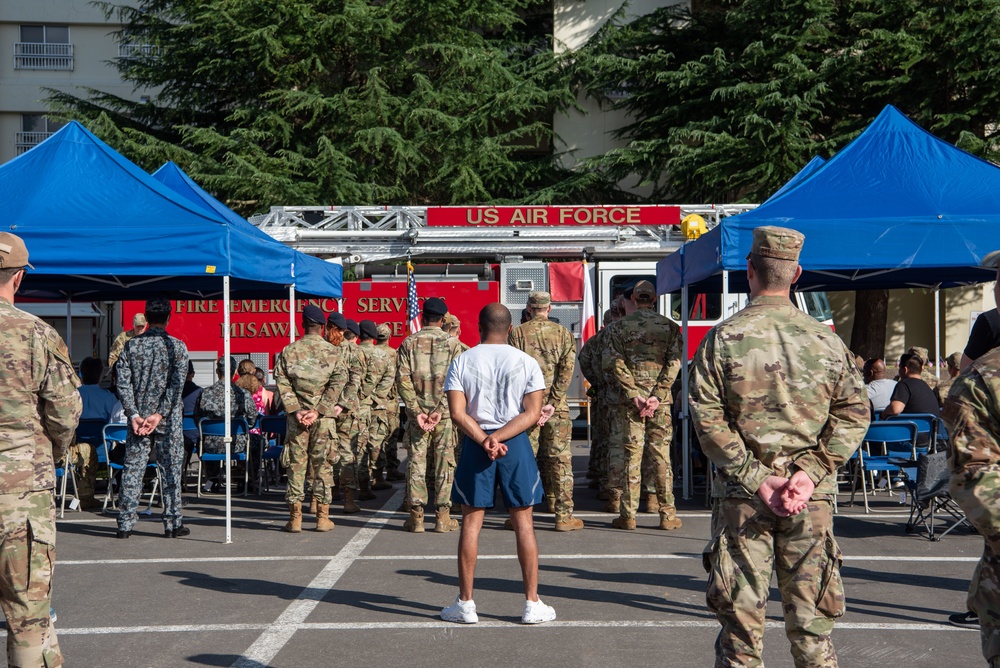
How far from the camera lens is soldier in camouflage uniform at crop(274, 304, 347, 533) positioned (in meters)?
9.12

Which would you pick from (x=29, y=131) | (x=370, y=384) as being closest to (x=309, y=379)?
(x=370, y=384)

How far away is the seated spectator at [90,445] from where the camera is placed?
10594mm

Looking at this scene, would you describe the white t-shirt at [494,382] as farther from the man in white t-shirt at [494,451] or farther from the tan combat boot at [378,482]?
the tan combat boot at [378,482]

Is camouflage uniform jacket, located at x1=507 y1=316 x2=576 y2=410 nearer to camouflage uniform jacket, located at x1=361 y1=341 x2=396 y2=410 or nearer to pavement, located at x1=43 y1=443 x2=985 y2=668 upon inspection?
pavement, located at x1=43 y1=443 x2=985 y2=668

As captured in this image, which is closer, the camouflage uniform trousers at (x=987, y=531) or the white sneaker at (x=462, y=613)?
the camouflage uniform trousers at (x=987, y=531)

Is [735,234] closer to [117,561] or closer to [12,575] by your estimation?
[117,561]

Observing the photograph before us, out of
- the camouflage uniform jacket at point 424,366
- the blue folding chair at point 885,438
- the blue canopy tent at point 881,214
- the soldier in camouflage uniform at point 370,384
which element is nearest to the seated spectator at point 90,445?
the soldier in camouflage uniform at point 370,384

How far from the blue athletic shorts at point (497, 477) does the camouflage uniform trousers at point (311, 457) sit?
328 cm

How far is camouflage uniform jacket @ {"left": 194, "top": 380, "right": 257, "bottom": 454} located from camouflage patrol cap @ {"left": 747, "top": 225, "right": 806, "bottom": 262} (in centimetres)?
796

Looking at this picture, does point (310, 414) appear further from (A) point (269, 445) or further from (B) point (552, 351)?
(A) point (269, 445)

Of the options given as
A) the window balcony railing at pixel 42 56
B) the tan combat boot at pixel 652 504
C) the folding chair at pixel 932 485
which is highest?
the window balcony railing at pixel 42 56

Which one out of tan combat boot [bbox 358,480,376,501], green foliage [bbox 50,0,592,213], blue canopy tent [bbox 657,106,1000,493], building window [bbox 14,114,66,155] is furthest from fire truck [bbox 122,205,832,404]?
building window [bbox 14,114,66,155]

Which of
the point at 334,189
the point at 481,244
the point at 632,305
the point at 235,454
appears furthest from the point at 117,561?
the point at 334,189

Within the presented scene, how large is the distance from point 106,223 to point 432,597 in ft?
14.4
